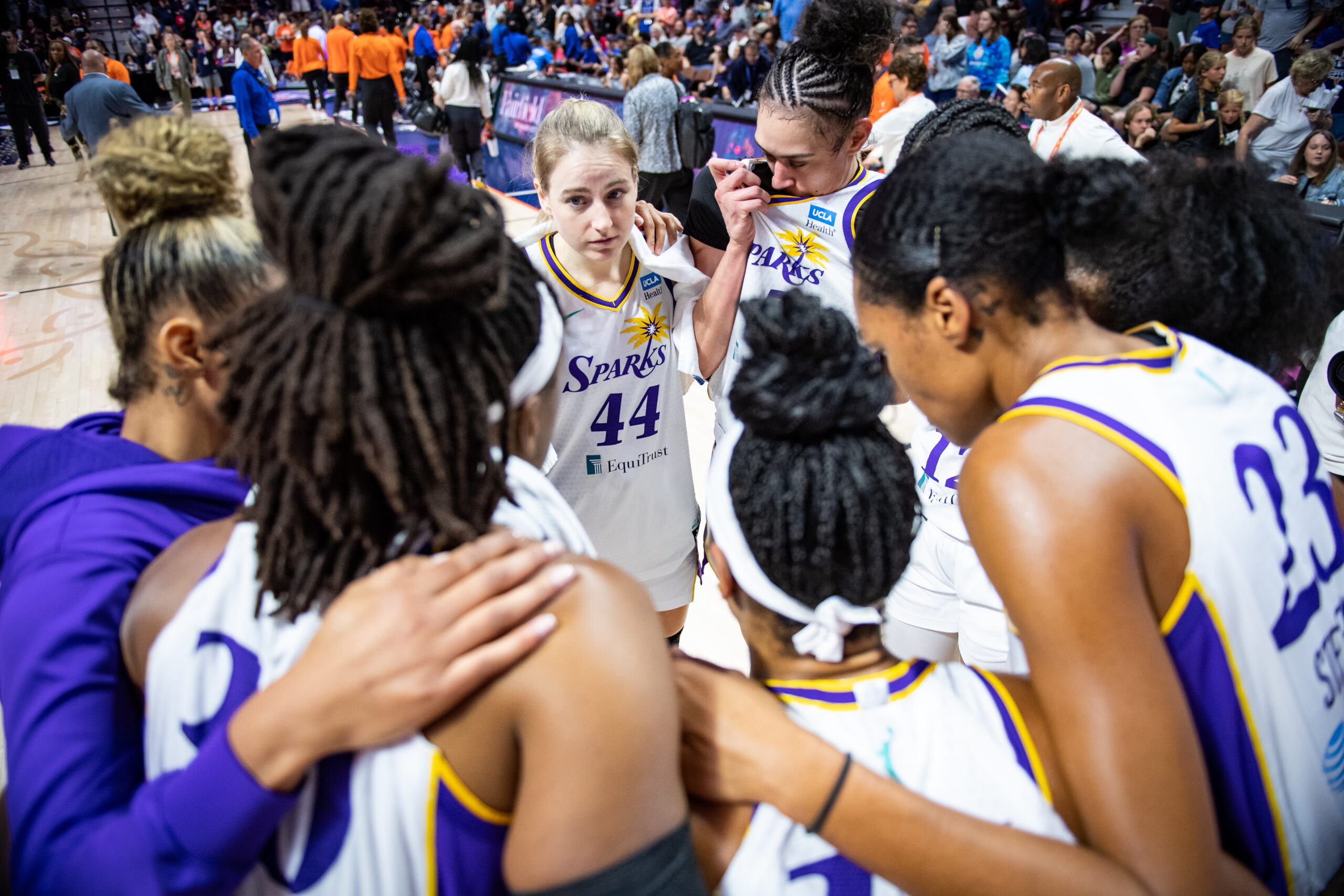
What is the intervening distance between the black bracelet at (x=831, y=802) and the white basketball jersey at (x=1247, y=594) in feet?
1.39

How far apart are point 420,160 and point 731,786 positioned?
0.72m

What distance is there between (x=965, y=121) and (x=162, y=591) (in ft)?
6.84

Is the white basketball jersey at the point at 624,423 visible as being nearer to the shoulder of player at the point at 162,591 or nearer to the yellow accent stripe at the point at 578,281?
the yellow accent stripe at the point at 578,281

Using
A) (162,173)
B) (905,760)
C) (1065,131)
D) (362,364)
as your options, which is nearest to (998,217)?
(905,760)

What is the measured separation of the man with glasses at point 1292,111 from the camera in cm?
563

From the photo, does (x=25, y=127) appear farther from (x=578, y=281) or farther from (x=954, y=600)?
(x=954, y=600)

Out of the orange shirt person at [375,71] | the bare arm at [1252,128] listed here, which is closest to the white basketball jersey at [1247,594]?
the bare arm at [1252,128]

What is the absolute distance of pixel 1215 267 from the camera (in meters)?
1.35

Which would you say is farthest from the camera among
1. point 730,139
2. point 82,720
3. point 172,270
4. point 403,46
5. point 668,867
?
point 403,46

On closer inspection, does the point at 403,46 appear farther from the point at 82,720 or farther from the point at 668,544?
the point at 82,720

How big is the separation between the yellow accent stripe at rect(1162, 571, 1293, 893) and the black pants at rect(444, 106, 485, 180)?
332 inches

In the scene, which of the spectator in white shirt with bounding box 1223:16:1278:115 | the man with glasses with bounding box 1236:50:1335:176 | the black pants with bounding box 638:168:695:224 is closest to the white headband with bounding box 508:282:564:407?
the black pants with bounding box 638:168:695:224

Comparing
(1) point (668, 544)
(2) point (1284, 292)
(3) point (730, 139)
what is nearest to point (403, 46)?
(3) point (730, 139)

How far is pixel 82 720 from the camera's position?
2.81ft
